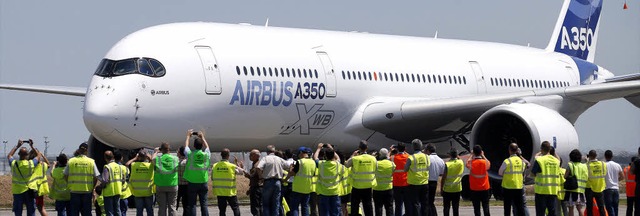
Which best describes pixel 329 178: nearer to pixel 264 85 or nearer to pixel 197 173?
pixel 197 173

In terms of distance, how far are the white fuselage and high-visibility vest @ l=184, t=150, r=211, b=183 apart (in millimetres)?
2729

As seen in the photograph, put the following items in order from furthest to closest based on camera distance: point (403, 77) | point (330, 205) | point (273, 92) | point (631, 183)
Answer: point (403, 77), point (273, 92), point (631, 183), point (330, 205)

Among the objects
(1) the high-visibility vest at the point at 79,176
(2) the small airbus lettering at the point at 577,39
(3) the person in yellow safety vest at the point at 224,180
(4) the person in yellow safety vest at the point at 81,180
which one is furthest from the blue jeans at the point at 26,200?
(2) the small airbus lettering at the point at 577,39

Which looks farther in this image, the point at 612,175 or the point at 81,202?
the point at 612,175

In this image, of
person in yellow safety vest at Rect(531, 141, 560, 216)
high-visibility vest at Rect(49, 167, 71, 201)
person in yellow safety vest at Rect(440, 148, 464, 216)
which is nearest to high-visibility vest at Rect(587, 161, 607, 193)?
person in yellow safety vest at Rect(531, 141, 560, 216)

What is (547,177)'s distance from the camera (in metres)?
20.8

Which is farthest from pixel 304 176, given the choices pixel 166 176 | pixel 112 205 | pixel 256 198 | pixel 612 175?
pixel 612 175

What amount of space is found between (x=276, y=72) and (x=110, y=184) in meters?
6.51

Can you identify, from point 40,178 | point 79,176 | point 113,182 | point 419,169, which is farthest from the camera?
point 40,178

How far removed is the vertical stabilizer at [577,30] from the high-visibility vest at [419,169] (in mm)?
17648

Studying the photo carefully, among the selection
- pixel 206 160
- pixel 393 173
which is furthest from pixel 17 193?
pixel 393 173

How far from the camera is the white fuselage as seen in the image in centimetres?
2400

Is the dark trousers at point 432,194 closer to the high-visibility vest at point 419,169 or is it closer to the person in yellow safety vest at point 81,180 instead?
the high-visibility vest at point 419,169

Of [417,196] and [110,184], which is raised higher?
[110,184]
